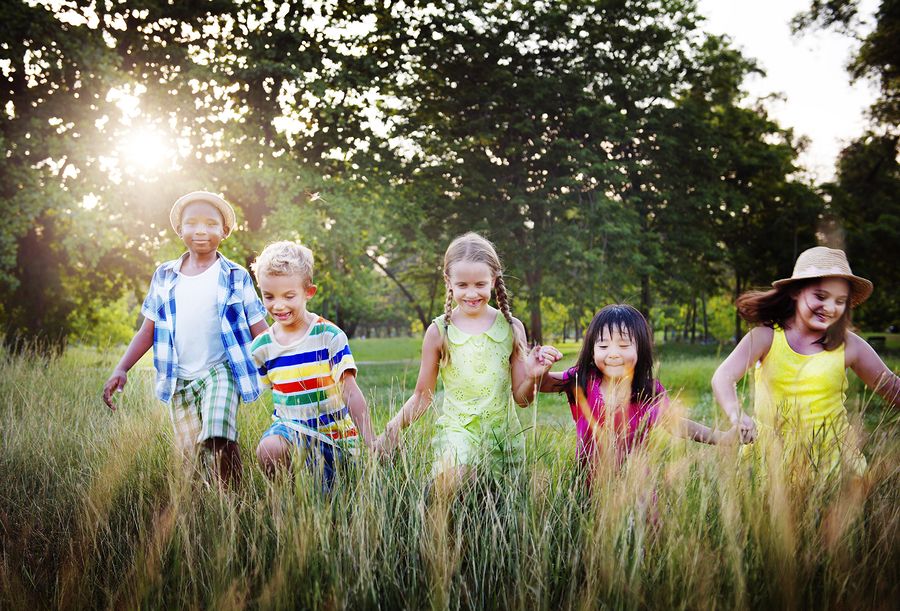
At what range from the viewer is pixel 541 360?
2865 millimetres

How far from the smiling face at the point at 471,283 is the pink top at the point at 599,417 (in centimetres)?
58

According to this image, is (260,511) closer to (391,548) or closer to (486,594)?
(391,548)

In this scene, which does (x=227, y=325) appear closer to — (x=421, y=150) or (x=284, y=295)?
(x=284, y=295)

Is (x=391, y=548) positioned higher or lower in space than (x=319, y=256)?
lower

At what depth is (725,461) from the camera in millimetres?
2430

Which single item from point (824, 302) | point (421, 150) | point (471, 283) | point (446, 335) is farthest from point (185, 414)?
point (421, 150)

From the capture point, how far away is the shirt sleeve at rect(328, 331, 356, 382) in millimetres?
3074

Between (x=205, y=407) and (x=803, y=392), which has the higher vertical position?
(x=803, y=392)

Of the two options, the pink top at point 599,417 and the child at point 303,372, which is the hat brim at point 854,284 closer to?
the pink top at point 599,417

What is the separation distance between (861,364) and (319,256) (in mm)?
13293

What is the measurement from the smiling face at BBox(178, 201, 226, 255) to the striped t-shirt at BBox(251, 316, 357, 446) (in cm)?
83

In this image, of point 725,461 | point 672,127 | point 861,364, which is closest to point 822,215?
point 672,127

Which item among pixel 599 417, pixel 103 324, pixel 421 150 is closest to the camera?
pixel 599 417

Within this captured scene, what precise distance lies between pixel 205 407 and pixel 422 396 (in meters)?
1.15
